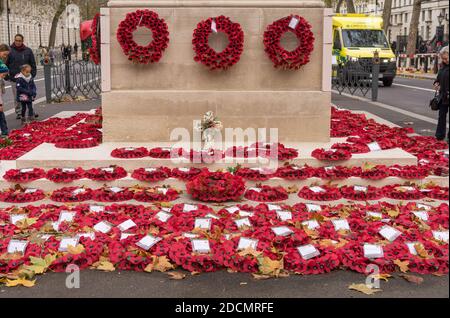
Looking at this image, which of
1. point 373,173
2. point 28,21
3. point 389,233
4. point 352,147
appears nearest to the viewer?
point 389,233

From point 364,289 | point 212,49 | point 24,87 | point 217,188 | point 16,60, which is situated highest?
point 212,49

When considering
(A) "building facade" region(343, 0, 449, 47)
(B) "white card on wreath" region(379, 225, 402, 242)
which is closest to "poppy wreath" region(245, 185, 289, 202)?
(B) "white card on wreath" region(379, 225, 402, 242)

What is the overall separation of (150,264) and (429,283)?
2.17 metres

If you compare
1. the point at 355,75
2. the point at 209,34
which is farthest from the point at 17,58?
the point at 355,75

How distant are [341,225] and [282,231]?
0.62 meters

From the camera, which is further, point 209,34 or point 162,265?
point 209,34

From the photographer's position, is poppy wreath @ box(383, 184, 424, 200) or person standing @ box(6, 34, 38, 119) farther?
person standing @ box(6, 34, 38, 119)

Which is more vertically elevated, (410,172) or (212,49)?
(212,49)

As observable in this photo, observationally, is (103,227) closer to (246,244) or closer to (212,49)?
(246,244)

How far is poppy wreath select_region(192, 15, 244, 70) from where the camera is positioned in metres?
9.45

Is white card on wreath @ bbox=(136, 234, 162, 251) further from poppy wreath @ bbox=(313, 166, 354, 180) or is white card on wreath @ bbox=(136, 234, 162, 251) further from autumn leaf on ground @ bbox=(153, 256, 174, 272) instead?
poppy wreath @ bbox=(313, 166, 354, 180)

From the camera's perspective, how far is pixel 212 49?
31.3 feet

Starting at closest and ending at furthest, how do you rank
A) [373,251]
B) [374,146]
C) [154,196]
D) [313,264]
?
[313,264] < [373,251] < [154,196] < [374,146]

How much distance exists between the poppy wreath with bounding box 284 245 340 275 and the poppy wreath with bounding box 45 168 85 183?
357 centimetres
